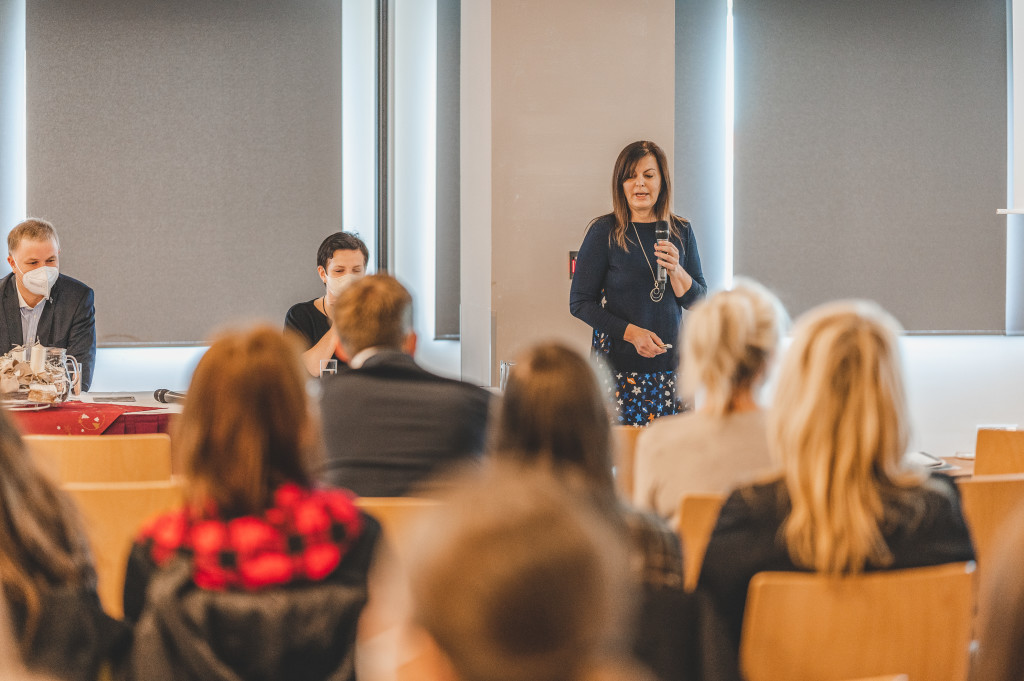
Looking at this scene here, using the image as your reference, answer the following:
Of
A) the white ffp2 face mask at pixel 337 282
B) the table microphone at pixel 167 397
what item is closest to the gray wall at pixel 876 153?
the white ffp2 face mask at pixel 337 282

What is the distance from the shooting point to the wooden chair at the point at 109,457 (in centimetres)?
247

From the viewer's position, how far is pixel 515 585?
2.23 feet

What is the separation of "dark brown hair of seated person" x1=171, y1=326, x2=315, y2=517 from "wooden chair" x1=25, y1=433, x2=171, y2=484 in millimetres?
1048

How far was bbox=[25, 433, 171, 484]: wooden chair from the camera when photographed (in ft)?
8.10

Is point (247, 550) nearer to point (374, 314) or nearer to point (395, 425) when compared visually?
point (395, 425)

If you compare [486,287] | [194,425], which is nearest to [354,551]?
[194,425]

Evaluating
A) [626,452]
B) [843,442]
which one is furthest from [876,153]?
[843,442]

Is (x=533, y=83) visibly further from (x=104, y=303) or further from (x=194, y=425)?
(x=194, y=425)

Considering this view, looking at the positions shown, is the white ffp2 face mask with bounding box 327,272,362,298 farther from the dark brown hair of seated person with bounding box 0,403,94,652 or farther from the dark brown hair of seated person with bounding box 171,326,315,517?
the dark brown hair of seated person with bounding box 0,403,94,652

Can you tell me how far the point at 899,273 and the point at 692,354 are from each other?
4.53 m

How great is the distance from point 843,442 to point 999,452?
5.05 feet

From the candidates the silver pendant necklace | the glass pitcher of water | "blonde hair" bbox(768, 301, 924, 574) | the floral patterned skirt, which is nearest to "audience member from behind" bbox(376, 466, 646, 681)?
"blonde hair" bbox(768, 301, 924, 574)

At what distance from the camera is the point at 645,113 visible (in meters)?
4.93

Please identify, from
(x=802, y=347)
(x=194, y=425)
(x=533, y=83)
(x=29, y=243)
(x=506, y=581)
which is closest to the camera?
(x=506, y=581)
